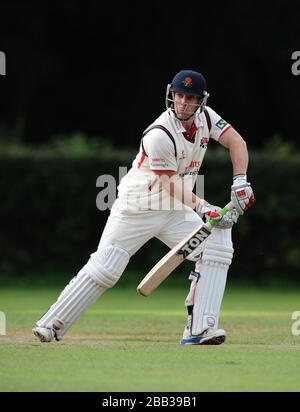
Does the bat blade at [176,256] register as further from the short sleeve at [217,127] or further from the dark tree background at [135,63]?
the dark tree background at [135,63]

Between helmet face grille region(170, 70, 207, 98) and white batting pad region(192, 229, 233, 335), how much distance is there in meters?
0.93

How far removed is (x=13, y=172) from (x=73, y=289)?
791 centimetres

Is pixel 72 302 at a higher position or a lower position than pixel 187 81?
lower

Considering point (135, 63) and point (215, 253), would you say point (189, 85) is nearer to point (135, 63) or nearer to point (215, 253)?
point (215, 253)

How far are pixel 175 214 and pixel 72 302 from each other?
944 millimetres

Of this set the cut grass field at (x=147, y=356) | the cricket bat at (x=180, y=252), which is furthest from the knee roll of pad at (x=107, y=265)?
the cut grass field at (x=147, y=356)

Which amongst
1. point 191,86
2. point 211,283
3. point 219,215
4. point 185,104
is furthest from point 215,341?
point 191,86

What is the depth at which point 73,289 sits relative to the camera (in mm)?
7477

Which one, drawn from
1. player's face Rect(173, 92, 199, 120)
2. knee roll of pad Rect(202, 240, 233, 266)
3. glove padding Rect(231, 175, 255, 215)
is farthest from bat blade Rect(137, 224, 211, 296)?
player's face Rect(173, 92, 199, 120)

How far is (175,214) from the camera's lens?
779cm

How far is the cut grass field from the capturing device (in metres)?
5.71

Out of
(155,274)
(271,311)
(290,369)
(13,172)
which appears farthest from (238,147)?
(13,172)

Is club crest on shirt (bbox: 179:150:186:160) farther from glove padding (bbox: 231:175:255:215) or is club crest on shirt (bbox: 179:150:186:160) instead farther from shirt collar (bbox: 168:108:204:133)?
glove padding (bbox: 231:175:255:215)

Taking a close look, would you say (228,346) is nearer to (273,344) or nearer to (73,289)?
(273,344)
